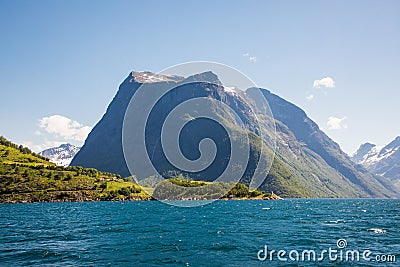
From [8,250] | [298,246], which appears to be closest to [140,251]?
[8,250]

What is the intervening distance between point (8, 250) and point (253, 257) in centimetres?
3540

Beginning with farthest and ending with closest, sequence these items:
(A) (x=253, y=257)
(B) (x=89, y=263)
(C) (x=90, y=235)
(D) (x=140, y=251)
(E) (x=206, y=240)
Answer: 1. (C) (x=90, y=235)
2. (E) (x=206, y=240)
3. (D) (x=140, y=251)
4. (A) (x=253, y=257)
5. (B) (x=89, y=263)

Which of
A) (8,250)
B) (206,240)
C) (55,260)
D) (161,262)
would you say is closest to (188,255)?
(161,262)

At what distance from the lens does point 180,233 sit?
224 feet

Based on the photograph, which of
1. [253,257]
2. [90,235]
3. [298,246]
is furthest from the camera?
[90,235]

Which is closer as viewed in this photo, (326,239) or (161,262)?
(161,262)

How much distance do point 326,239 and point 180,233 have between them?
27586mm

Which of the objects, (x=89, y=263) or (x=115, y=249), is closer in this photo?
(x=89, y=263)

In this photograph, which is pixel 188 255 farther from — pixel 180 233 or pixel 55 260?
pixel 180 233

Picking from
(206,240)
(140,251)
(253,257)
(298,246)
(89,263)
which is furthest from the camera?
(206,240)

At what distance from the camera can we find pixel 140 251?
1914 inches

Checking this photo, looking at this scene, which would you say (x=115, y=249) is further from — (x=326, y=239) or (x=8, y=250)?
(x=326, y=239)

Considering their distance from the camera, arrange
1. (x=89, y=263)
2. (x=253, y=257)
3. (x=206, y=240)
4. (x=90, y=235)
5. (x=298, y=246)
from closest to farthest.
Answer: (x=89, y=263) < (x=253, y=257) < (x=298, y=246) < (x=206, y=240) < (x=90, y=235)

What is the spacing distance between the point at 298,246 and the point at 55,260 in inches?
1380
